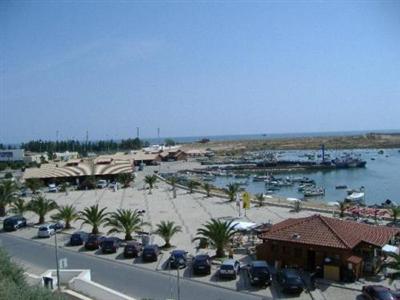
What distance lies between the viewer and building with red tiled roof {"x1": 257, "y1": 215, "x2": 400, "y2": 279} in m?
22.2

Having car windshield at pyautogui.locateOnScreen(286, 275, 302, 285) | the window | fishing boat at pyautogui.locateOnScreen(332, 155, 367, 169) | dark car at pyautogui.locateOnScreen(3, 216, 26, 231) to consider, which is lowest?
fishing boat at pyautogui.locateOnScreen(332, 155, 367, 169)

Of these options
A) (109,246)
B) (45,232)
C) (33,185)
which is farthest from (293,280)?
(33,185)

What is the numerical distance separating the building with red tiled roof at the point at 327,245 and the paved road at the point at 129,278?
4.45 metres

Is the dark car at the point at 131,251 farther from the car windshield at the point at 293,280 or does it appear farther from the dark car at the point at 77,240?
the car windshield at the point at 293,280

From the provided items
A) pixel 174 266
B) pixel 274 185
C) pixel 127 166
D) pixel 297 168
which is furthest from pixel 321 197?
pixel 174 266

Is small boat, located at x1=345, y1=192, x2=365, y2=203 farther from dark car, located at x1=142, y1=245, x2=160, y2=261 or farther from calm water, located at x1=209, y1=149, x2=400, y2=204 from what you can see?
dark car, located at x1=142, y1=245, x2=160, y2=261

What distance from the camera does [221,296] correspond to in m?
20.0

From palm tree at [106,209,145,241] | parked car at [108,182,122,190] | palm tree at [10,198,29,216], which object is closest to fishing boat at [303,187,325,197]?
parked car at [108,182,122,190]

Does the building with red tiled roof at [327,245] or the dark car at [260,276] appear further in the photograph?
the building with red tiled roof at [327,245]

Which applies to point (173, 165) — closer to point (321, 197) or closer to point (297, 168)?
point (297, 168)

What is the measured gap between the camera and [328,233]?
23391 mm

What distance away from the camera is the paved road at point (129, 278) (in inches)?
798

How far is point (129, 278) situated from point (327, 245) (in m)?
9.16

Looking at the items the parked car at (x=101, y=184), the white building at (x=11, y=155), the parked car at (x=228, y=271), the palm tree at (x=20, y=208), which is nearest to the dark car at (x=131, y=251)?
the parked car at (x=228, y=271)
